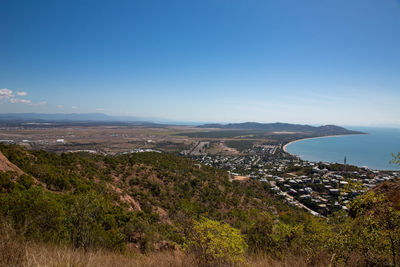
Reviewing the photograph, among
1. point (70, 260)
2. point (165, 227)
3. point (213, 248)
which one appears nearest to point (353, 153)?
point (165, 227)

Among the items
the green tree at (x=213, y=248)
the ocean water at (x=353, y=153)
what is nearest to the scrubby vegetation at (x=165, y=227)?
the green tree at (x=213, y=248)

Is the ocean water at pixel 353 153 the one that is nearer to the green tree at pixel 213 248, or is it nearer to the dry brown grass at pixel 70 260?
the green tree at pixel 213 248

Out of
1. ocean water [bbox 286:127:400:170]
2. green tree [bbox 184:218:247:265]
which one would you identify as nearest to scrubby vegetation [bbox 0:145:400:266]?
green tree [bbox 184:218:247:265]

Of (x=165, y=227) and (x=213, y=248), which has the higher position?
(x=213, y=248)

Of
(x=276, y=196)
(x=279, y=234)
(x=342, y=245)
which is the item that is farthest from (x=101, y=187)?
(x=276, y=196)

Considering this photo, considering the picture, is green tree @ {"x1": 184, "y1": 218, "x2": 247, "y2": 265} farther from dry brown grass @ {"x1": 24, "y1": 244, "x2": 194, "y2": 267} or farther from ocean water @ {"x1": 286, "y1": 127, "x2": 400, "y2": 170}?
ocean water @ {"x1": 286, "y1": 127, "x2": 400, "y2": 170}

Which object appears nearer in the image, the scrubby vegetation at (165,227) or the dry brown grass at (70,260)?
the dry brown grass at (70,260)

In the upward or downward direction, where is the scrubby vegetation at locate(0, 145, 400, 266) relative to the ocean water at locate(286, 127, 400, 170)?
upward

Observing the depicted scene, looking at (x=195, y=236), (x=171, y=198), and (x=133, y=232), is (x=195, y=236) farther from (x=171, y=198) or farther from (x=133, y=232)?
(x=171, y=198)

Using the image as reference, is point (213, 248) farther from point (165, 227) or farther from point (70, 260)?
point (165, 227)
